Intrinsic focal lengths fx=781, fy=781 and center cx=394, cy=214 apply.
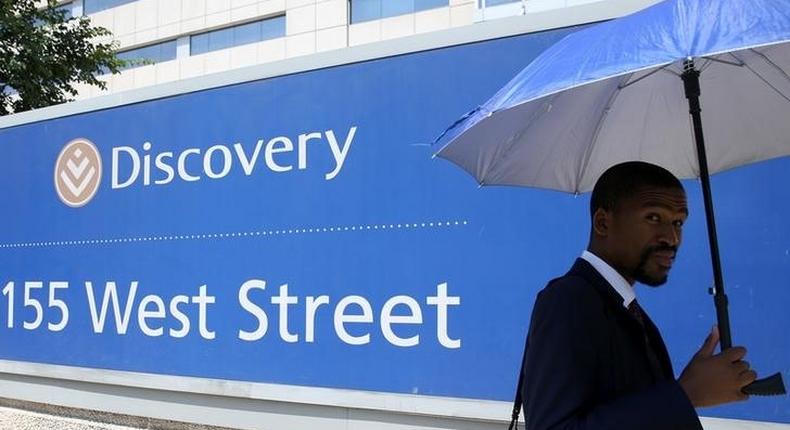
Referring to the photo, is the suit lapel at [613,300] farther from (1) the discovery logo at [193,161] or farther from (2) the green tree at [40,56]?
(2) the green tree at [40,56]

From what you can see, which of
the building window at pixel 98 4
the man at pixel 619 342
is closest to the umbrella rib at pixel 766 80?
the man at pixel 619 342

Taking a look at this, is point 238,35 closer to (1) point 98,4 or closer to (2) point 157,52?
(2) point 157,52

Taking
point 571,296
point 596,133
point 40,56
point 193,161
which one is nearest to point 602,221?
point 571,296

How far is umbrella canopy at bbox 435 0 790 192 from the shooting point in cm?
157

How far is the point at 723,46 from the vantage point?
1359 mm

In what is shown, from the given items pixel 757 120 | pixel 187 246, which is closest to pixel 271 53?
pixel 187 246

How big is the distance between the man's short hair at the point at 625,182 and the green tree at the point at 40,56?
12.3 metres

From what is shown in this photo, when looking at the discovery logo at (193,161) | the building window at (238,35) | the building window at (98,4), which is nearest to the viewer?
the discovery logo at (193,161)

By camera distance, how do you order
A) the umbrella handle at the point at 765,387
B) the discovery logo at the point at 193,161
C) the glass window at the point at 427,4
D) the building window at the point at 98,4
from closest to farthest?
the umbrella handle at the point at 765,387
the discovery logo at the point at 193,161
the glass window at the point at 427,4
the building window at the point at 98,4

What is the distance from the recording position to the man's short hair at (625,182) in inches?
61.5

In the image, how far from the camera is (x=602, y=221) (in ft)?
5.17

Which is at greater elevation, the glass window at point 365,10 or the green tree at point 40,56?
the glass window at point 365,10

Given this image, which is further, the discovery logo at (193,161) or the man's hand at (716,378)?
the discovery logo at (193,161)

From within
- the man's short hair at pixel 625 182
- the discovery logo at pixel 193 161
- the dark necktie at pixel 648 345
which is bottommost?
the dark necktie at pixel 648 345
